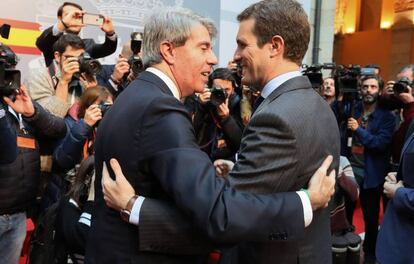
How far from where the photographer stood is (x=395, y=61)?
13.8 m

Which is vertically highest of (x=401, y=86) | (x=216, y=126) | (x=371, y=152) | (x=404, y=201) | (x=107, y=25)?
(x=107, y=25)

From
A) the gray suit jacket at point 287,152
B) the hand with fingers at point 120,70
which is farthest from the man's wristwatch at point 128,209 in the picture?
the hand with fingers at point 120,70

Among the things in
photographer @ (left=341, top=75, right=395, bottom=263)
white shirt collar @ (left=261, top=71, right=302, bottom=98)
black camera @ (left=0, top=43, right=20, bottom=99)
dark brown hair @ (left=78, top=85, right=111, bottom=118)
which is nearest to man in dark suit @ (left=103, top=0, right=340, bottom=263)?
white shirt collar @ (left=261, top=71, right=302, bottom=98)

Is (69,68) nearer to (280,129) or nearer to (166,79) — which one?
(166,79)

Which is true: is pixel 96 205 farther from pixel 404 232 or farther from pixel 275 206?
pixel 404 232

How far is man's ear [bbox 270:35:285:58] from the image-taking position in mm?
1498

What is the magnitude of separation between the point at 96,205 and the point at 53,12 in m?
3.64

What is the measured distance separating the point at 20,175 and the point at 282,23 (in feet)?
6.14

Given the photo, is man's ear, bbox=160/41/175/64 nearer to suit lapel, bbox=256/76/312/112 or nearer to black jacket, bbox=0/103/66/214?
suit lapel, bbox=256/76/312/112

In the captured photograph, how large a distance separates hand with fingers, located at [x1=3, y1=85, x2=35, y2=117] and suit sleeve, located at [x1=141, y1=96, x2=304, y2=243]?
1.54 metres

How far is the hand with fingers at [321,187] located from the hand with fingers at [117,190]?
0.56 m

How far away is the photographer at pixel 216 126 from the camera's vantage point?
3590 mm

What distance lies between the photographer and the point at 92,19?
3.83 meters

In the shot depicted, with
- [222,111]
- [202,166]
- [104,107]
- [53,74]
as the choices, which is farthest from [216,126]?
[202,166]
